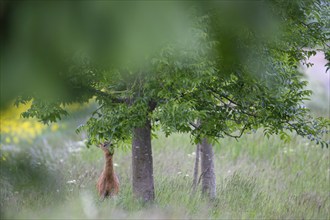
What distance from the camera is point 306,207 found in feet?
25.4

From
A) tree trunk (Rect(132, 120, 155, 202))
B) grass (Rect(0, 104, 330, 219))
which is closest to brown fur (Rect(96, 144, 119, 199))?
grass (Rect(0, 104, 330, 219))

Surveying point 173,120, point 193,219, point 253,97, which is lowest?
point 193,219

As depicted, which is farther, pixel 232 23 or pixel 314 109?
pixel 314 109

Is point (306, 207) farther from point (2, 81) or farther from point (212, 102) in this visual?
point (2, 81)

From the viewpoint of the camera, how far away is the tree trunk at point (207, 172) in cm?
769

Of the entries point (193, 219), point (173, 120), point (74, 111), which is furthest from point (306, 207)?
point (74, 111)

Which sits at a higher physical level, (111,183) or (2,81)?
(111,183)

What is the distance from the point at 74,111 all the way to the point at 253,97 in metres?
4.78

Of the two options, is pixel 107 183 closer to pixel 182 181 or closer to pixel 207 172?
pixel 207 172

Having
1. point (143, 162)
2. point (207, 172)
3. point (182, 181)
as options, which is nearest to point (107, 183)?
point (143, 162)

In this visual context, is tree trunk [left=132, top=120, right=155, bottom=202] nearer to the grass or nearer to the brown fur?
the grass

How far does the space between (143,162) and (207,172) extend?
1439 millimetres

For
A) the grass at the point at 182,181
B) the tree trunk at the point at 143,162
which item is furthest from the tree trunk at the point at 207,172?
the tree trunk at the point at 143,162

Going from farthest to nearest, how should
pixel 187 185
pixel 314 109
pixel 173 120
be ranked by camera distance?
pixel 314 109 → pixel 187 185 → pixel 173 120
